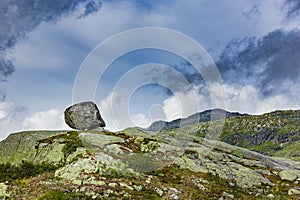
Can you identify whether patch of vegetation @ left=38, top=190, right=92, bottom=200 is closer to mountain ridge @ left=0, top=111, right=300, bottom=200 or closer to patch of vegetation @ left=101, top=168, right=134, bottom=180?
mountain ridge @ left=0, top=111, right=300, bottom=200

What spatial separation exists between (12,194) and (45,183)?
336 cm

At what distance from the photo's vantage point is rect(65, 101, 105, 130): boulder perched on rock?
5997 cm

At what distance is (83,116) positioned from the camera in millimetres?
60312

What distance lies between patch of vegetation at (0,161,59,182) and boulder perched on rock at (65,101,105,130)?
19.5 m

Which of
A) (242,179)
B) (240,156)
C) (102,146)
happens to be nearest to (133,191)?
(102,146)

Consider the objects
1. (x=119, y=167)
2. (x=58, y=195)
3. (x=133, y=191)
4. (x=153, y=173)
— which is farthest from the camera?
(x=153, y=173)

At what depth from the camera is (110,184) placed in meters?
32.2

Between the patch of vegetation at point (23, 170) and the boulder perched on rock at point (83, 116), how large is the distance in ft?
64.0

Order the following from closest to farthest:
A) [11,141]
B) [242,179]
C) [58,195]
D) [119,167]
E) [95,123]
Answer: [58,195] → [119,167] → [242,179] → [11,141] → [95,123]

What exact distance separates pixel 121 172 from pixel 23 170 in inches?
476

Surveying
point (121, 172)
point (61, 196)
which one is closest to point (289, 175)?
point (121, 172)

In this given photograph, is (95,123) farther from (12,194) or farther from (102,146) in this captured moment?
(12,194)

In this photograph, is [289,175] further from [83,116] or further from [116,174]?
[83,116]

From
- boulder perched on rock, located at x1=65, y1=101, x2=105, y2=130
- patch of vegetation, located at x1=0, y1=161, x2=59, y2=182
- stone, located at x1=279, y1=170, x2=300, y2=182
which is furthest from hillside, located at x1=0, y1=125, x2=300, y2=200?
boulder perched on rock, located at x1=65, y1=101, x2=105, y2=130
